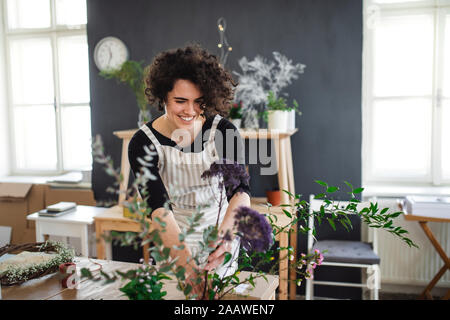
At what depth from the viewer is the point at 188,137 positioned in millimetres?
1854

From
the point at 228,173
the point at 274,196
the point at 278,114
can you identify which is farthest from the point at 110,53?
the point at 228,173

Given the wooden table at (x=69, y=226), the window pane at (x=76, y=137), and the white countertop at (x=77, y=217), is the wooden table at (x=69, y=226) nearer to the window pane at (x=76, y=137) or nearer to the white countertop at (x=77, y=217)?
the white countertop at (x=77, y=217)

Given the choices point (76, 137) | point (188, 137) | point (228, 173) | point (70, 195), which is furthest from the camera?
point (76, 137)

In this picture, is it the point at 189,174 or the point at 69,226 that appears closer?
the point at 189,174

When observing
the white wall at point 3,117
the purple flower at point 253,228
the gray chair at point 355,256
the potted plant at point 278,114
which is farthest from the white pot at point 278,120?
the white wall at point 3,117

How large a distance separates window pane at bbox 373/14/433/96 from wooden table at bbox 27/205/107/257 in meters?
2.69

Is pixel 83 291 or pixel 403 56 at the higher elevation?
pixel 403 56

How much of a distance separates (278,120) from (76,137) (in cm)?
240

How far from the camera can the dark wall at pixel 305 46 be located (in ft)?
10.7

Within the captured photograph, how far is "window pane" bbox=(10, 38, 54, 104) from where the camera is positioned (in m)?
4.42

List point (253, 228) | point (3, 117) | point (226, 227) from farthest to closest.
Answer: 1. point (3, 117)
2. point (226, 227)
3. point (253, 228)

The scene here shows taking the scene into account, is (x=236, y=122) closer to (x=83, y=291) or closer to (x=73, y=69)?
(x=83, y=291)
